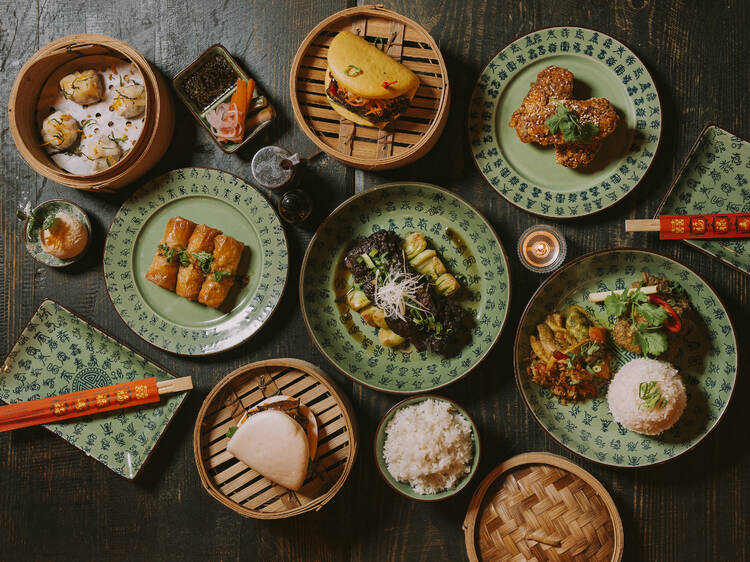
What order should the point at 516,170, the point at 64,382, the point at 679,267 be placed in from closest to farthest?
the point at 679,267
the point at 516,170
the point at 64,382

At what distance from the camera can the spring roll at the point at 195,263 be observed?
316cm

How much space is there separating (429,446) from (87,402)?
2.23 meters

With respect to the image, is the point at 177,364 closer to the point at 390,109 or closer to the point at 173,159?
the point at 173,159

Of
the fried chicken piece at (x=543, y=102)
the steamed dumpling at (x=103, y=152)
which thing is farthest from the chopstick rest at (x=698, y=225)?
the steamed dumpling at (x=103, y=152)

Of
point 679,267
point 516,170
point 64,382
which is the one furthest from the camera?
point 64,382

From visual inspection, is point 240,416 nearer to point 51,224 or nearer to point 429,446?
point 429,446

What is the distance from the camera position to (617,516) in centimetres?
292

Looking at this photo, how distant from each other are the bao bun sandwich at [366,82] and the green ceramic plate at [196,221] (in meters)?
0.80

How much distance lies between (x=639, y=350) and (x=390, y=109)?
2.06 metres

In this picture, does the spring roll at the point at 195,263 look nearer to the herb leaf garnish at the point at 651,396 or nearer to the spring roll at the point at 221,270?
the spring roll at the point at 221,270

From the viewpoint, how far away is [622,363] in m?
3.07

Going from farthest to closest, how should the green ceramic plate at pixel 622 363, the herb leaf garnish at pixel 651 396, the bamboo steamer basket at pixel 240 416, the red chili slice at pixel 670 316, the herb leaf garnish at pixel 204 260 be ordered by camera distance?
the herb leaf garnish at pixel 204 260
the bamboo steamer basket at pixel 240 416
the green ceramic plate at pixel 622 363
the red chili slice at pixel 670 316
the herb leaf garnish at pixel 651 396

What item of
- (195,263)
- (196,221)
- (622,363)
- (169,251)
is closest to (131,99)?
(196,221)

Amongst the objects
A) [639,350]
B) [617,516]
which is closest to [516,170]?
[639,350]
